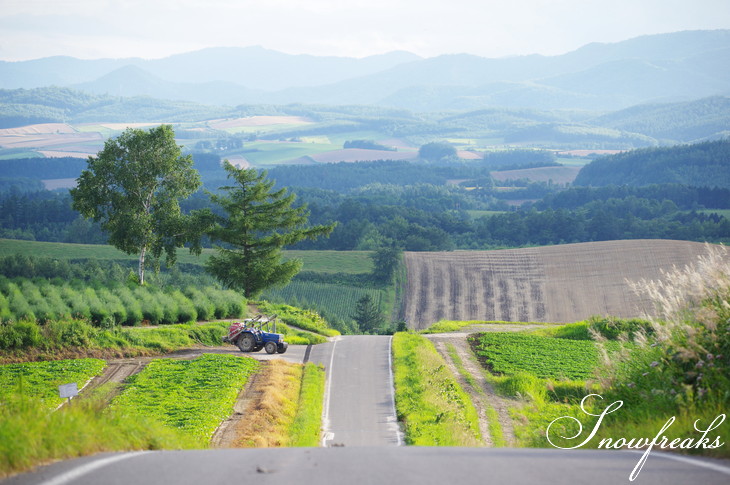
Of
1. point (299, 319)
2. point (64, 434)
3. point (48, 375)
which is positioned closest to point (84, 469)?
point (64, 434)

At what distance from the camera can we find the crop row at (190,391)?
1777 centimetres

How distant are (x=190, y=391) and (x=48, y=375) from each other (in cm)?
504

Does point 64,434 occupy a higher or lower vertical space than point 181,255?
higher

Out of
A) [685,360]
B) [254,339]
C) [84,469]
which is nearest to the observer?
[84,469]

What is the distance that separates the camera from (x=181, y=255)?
90250 mm

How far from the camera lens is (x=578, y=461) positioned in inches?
321

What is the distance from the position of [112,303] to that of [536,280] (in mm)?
58980

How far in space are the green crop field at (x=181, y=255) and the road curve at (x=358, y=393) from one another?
52.5 metres

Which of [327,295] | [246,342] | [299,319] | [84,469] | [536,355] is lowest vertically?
[327,295]

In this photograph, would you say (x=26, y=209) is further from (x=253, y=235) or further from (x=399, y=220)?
(x=253, y=235)

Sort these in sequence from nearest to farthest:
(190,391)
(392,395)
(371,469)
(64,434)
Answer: (371,469)
(64,434)
(190,391)
(392,395)

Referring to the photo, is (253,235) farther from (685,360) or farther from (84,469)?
(84,469)

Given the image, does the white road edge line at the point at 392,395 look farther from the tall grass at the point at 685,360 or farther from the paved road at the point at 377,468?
the paved road at the point at 377,468

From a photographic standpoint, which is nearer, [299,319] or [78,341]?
[78,341]
